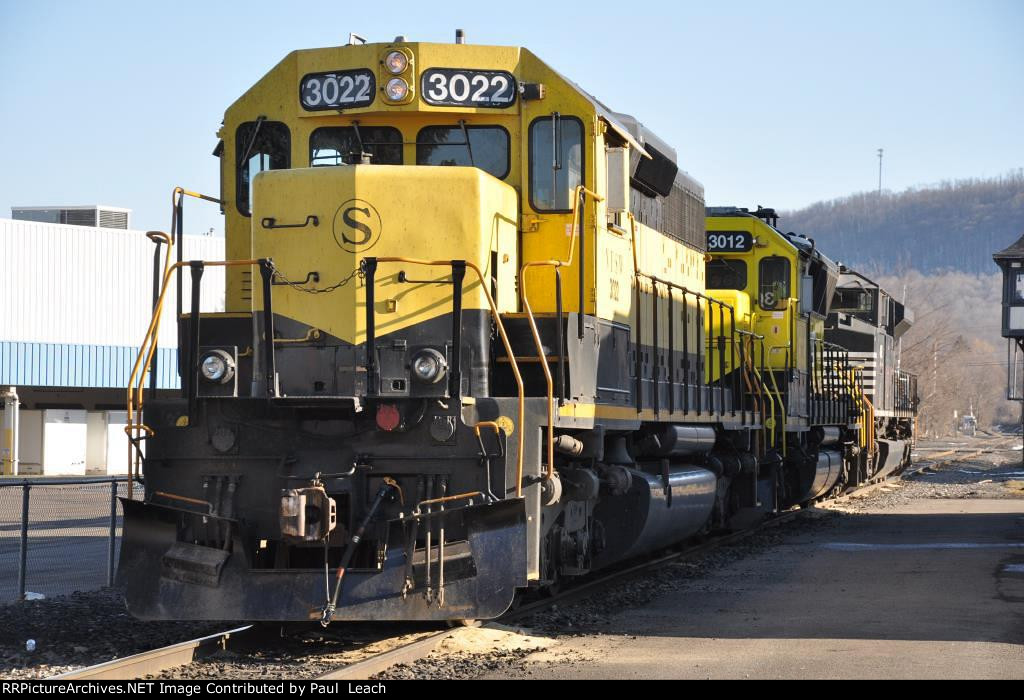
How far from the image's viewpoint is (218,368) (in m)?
8.40

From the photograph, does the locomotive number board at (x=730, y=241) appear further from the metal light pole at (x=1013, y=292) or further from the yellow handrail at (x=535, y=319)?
the metal light pole at (x=1013, y=292)

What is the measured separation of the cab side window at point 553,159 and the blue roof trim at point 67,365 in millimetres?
28595

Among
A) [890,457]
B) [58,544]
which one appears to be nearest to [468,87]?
[58,544]

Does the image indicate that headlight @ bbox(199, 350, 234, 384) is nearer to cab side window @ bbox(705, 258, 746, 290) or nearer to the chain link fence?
the chain link fence

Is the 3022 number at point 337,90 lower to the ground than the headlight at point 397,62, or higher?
lower

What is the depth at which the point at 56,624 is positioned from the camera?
9.32 metres

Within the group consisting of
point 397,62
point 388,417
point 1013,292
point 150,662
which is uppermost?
point 1013,292

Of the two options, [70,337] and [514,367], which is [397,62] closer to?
[514,367]

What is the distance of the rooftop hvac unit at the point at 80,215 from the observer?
4303 centimetres

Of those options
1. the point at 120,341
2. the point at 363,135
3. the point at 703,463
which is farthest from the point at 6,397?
the point at 363,135

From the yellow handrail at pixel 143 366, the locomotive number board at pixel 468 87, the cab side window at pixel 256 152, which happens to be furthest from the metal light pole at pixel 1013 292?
the yellow handrail at pixel 143 366

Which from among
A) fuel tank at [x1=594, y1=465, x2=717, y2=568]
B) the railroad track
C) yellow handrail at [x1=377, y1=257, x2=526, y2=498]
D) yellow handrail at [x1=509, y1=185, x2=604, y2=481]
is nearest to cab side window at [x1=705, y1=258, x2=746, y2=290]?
fuel tank at [x1=594, y1=465, x2=717, y2=568]

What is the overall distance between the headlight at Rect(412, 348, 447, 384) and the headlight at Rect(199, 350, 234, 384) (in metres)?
1.22

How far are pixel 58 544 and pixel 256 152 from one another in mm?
7249
